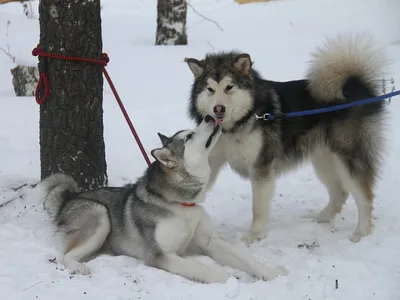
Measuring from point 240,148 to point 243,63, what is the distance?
72 cm

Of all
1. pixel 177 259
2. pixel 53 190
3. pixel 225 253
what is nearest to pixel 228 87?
pixel 225 253

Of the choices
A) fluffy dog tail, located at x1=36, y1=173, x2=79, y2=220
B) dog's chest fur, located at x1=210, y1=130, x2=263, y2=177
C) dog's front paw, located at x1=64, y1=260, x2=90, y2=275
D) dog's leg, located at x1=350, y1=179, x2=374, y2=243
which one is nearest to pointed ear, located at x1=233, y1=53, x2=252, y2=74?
dog's chest fur, located at x1=210, y1=130, x2=263, y2=177

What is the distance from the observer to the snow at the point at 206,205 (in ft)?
11.6

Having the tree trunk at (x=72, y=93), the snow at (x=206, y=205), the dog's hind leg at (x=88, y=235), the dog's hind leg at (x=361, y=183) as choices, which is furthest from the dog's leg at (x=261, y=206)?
the tree trunk at (x=72, y=93)

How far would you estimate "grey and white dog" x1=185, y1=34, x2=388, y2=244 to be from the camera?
4551 millimetres

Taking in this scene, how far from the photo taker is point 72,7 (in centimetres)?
454

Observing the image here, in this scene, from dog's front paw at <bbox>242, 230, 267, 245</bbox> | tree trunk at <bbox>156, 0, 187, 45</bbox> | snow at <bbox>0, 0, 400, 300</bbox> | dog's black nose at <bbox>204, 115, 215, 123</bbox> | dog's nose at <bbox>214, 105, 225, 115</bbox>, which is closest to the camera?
snow at <bbox>0, 0, 400, 300</bbox>

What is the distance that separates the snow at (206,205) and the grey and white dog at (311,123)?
0.44 metres

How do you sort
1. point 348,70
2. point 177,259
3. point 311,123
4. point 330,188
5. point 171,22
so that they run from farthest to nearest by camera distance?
point 171,22 < point 330,188 < point 311,123 < point 348,70 < point 177,259

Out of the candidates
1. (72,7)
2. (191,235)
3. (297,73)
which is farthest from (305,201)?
(297,73)

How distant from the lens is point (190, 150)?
13.2 feet

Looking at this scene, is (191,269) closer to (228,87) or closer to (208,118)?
(208,118)

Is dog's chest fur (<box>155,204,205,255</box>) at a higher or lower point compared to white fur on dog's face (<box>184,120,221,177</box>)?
lower

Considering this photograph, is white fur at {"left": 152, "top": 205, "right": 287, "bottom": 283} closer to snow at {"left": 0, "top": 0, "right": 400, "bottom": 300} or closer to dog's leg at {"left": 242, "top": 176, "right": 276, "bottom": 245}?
snow at {"left": 0, "top": 0, "right": 400, "bottom": 300}
